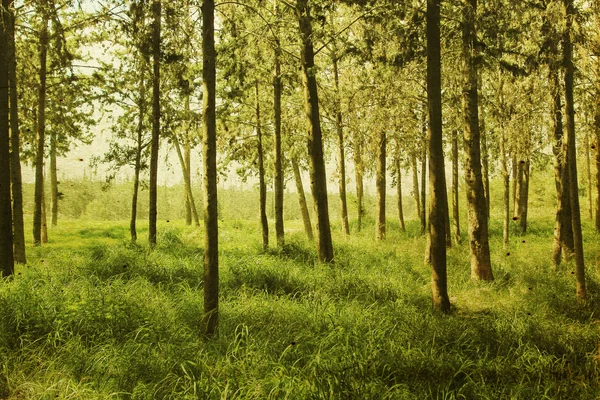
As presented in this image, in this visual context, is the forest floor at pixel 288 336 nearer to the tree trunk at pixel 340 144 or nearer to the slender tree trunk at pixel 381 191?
the slender tree trunk at pixel 381 191

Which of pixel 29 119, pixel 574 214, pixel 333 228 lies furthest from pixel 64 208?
pixel 574 214

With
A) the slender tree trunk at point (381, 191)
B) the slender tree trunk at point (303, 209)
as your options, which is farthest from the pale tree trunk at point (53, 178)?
the slender tree trunk at point (381, 191)

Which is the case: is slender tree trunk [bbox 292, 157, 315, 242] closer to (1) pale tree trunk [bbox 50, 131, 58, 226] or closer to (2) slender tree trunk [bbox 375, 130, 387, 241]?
(2) slender tree trunk [bbox 375, 130, 387, 241]

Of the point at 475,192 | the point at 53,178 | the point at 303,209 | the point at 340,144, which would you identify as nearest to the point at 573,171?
Answer: the point at 475,192

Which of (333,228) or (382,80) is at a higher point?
(382,80)

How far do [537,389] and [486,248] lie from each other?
6.15m

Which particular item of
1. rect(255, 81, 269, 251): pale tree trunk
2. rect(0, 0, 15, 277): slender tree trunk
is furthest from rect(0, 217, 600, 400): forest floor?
rect(255, 81, 269, 251): pale tree trunk

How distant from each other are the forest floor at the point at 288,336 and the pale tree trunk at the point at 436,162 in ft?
1.88

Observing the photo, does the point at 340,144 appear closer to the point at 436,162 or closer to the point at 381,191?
the point at 381,191

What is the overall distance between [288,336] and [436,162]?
14.9 ft

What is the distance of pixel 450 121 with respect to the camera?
15.0 m

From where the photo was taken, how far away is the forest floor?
4.34 metres

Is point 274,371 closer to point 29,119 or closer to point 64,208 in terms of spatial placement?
point 29,119

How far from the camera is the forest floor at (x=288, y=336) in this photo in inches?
171
